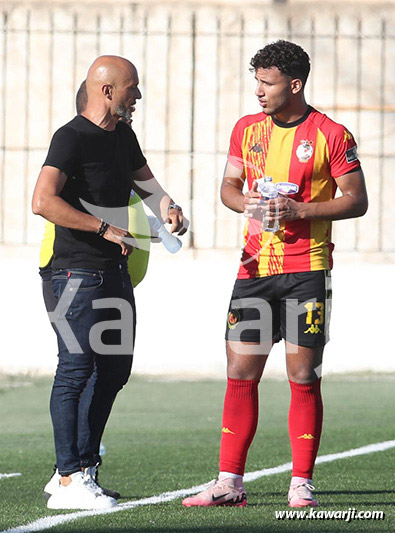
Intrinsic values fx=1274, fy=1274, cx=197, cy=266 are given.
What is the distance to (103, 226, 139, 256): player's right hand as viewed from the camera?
5355 mm

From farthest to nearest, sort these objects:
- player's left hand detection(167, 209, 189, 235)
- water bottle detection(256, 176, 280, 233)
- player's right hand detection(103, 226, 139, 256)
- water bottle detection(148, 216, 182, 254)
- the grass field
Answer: water bottle detection(148, 216, 182, 254), player's left hand detection(167, 209, 189, 235), water bottle detection(256, 176, 280, 233), player's right hand detection(103, 226, 139, 256), the grass field

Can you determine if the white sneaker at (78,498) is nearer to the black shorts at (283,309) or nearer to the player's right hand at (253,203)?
the black shorts at (283,309)

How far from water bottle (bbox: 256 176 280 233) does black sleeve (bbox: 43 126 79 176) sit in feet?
2.65

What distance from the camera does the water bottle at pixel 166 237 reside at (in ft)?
19.2

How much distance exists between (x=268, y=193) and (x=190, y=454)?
2.47 metres

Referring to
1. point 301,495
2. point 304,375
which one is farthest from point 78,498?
point 304,375

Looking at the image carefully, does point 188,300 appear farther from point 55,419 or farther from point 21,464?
point 55,419

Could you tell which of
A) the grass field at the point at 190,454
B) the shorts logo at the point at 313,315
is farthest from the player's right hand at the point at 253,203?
the grass field at the point at 190,454

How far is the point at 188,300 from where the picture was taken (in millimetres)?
12102

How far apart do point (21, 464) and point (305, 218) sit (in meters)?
2.47

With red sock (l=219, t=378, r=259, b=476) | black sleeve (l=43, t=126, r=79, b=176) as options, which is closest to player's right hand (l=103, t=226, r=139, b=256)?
black sleeve (l=43, t=126, r=79, b=176)

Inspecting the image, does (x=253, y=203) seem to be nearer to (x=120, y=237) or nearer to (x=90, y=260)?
(x=120, y=237)

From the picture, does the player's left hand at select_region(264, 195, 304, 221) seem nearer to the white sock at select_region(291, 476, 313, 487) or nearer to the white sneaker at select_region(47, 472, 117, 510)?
the white sock at select_region(291, 476, 313, 487)

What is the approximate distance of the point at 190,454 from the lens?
7.46m
